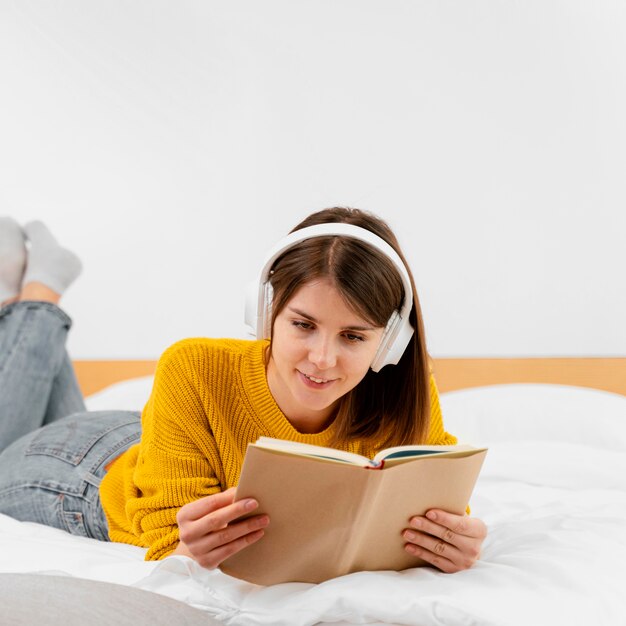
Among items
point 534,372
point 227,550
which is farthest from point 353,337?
point 534,372

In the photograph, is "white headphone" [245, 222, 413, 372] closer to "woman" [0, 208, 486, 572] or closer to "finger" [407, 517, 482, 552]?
"woman" [0, 208, 486, 572]

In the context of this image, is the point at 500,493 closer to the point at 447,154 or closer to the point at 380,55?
the point at 447,154

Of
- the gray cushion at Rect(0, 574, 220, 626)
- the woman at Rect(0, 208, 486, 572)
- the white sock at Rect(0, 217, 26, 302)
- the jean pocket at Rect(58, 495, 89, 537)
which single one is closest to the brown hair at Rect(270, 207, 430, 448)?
the woman at Rect(0, 208, 486, 572)

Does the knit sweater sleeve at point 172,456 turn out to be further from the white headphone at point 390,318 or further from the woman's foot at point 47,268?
the woman's foot at point 47,268

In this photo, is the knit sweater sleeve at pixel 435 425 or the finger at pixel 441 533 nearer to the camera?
the finger at pixel 441 533

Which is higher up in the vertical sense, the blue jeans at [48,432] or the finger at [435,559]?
the finger at [435,559]

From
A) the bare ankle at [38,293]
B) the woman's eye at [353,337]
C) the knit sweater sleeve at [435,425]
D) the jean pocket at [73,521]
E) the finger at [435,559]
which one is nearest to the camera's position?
the finger at [435,559]

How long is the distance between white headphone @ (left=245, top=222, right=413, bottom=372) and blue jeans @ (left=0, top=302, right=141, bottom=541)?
52cm

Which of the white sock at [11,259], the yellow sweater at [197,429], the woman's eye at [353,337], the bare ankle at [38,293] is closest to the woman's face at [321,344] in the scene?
the woman's eye at [353,337]

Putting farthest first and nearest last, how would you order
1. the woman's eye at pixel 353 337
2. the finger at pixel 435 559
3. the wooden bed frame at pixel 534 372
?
the wooden bed frame at pixel 534 372 → the woman's eye at pixel 353 337 → the finger at pixel 435 559

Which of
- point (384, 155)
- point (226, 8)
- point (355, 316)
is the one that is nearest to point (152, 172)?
point (226, 8)

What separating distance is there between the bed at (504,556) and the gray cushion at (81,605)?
0.02m

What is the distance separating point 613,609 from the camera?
0.87 meters

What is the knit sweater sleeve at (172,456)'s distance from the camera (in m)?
1.11
